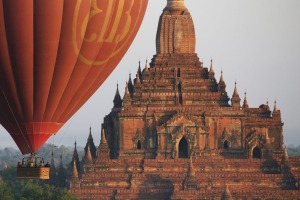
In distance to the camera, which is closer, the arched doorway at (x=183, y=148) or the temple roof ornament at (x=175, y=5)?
the arched doorway at (x=183, y=148)

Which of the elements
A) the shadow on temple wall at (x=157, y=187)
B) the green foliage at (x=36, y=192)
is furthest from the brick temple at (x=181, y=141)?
the green foliage at (x=36, y=192)

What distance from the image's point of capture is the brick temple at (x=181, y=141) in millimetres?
104750

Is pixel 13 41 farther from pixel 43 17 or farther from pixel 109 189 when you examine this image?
pixel 109 189

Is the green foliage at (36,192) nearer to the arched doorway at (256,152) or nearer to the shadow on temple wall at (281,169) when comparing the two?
the shadow on temple wall at (281,169)

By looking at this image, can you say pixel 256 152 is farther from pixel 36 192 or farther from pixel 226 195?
pixel 36 192

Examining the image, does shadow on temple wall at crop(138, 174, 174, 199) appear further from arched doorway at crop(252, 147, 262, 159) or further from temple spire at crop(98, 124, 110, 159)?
arched doorway at crop(252, 147, 262, 159)

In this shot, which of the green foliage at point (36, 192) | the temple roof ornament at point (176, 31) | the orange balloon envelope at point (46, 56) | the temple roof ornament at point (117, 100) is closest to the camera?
the orange balloon envelope at point (46, 56)

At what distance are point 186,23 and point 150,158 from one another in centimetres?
883

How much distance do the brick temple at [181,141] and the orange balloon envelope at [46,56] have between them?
3328 centimetres

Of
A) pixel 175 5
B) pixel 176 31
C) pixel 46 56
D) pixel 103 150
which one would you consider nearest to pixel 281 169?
pixel 103 150

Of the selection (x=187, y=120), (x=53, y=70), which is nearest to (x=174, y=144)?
(x=187, y=120)

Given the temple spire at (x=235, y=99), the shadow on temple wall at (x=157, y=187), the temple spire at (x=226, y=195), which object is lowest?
the temple spire at (x=226, y=195)

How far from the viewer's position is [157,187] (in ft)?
344

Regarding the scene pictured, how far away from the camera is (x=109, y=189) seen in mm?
105062
